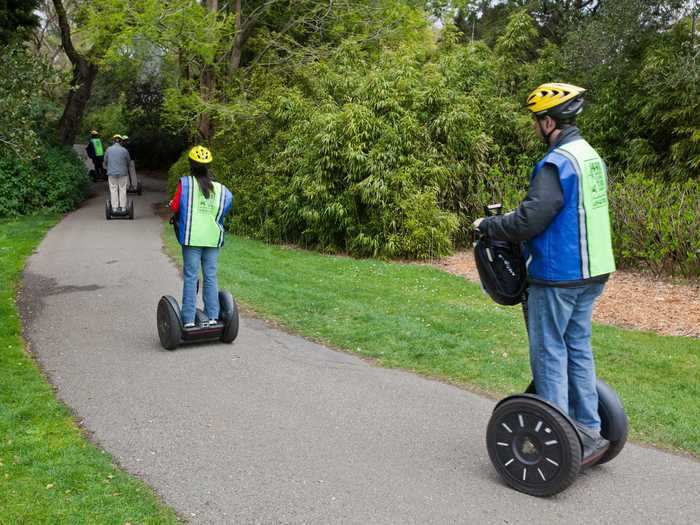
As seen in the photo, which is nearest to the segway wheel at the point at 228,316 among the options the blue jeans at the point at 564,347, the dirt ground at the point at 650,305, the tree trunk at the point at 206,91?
the blue jeans at the point at 564,347

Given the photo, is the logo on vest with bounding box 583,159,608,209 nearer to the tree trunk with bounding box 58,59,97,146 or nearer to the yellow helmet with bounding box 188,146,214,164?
the yellow helmet with bounding box 188,146,214,164

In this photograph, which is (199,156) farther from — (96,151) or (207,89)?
(96,151)

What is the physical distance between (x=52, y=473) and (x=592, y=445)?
3.24 m

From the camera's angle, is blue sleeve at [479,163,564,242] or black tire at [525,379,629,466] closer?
blue sleeve at [479,163,564,242]

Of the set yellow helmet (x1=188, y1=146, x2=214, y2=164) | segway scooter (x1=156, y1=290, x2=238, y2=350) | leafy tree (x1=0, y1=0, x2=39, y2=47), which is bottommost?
segway scooter (x1=156, y1=290, x2=238, y2=350)

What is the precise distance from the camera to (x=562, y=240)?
395cm

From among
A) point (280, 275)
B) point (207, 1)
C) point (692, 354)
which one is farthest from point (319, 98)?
point (692, 354)

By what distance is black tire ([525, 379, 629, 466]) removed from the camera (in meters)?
4.27

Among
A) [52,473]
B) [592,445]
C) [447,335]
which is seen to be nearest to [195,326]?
[447,335]

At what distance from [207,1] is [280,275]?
35.6ft

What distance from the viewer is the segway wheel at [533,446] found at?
12.8 ft

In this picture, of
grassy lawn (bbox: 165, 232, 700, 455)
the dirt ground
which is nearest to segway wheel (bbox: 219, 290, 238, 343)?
grassy lawn (bbox: 165, 232, 700, 455)

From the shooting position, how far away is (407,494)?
13.5 ft

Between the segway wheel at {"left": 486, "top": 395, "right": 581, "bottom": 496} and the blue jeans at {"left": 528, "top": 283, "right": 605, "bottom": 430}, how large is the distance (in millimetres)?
156
